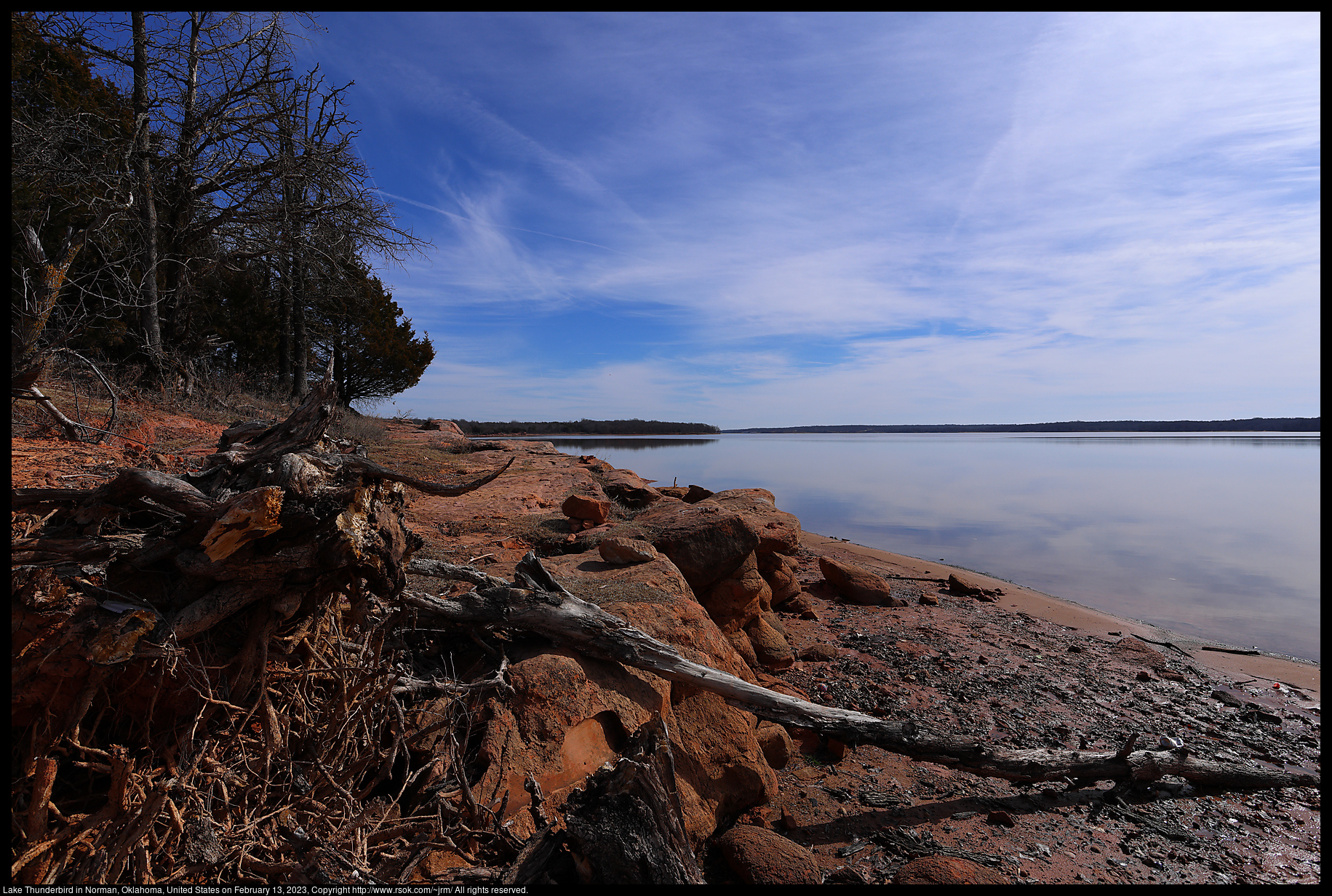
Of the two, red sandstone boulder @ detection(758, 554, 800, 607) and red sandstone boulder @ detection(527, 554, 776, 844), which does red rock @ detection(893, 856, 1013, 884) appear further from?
red sandstone boulder @ detection(758, 554, 800, 607)

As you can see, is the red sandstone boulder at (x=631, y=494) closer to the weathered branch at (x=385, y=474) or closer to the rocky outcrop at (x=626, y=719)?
the rocky outcrop at (x=626, y=719)

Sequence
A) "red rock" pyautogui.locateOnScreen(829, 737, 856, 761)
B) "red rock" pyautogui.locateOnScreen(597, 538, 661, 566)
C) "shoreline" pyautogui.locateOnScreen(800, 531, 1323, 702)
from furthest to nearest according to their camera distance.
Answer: "shoreline" pyautogui.locateOnScreen(800, 531, 1323, 702) → "red rock" pyautogui.locateOnScreen(597, 538, 661, 566) → "red rock" pyautogui.locateOnScreen(829, 737, 856, 761)

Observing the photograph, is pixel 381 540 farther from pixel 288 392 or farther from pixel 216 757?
pixel 288 392

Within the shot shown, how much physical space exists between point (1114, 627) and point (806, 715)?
21.5ft

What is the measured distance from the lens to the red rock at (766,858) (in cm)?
284

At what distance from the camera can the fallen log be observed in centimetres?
359

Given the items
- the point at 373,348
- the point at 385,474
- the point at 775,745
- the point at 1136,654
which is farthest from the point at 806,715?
the point at 373,348

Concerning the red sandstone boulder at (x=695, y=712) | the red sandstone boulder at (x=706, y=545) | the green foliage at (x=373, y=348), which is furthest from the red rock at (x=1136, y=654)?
the green foliage at (x=373, y=348)

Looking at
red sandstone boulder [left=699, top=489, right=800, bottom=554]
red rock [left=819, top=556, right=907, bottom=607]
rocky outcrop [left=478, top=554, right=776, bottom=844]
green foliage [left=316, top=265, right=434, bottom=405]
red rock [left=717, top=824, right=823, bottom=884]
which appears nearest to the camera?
red rock [left=717, top=824, right=823, bottom=884]

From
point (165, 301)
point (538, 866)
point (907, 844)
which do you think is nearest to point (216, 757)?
point (538, 866)

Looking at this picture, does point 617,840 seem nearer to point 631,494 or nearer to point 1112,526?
point 631,494

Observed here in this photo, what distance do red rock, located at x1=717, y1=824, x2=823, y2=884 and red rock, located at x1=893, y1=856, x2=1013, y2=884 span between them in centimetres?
40

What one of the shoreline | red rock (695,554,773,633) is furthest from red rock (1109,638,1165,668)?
red rock (695,554,773,633)

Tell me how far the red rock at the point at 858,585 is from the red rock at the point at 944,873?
5483mm
